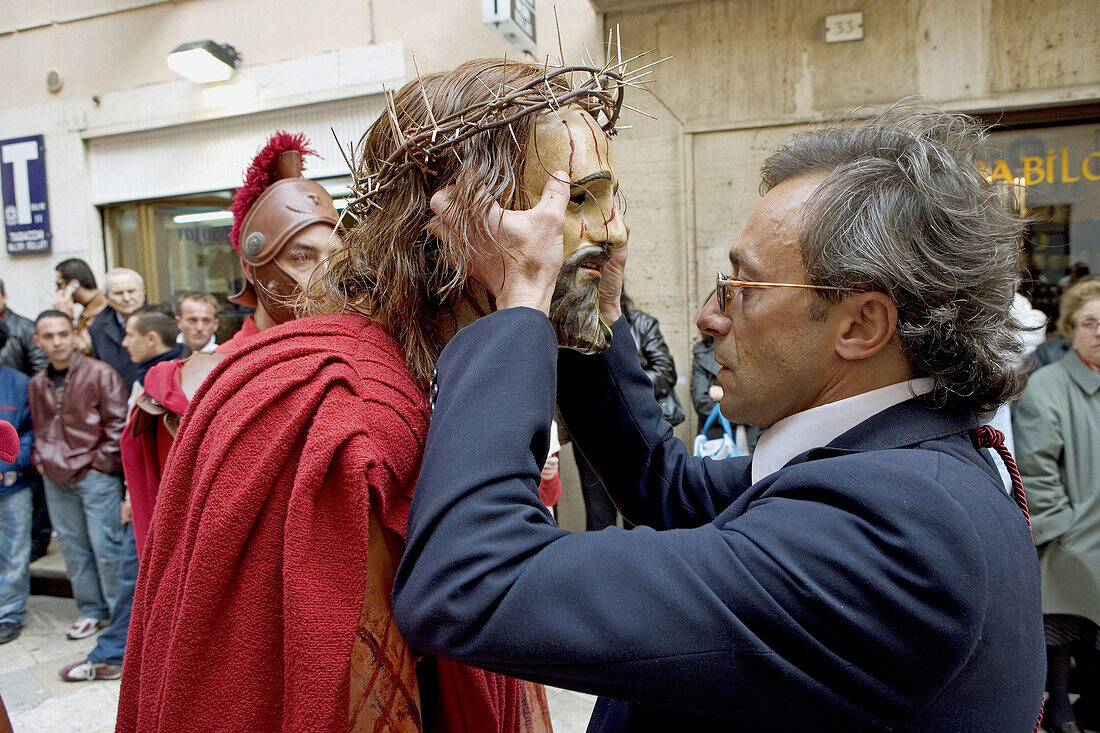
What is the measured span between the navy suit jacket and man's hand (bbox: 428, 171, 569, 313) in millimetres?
154

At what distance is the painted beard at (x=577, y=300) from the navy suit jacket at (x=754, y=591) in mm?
266

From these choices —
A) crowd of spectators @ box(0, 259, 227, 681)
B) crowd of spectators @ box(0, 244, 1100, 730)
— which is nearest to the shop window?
crowd of spectators @ box(0, 244, 1100, 730)

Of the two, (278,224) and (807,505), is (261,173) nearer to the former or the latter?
(278,224)

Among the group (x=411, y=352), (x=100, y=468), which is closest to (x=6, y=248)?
(x=100, y=468)

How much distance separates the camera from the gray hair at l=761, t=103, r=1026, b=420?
1087 millimetres

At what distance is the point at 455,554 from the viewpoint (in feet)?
2.92

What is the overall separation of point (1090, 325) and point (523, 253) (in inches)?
131

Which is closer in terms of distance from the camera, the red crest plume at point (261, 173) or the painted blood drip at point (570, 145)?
the painted blood drip at point (570, 145)

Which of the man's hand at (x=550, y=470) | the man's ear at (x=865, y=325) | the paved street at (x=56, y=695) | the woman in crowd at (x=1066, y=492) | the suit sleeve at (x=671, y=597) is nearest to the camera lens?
the suit sleeve at (x=671, y=597)

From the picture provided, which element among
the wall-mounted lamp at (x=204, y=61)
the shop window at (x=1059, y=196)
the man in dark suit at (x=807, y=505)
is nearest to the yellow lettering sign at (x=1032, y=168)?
the shop window at (x=1059, y=196)

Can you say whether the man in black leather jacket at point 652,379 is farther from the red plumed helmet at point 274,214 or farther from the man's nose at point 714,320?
the man's nose at point 714,320

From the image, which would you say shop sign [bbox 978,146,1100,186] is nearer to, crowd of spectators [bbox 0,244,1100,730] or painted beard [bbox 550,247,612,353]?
crowd of spectators [bbox 0,244,1100,730]

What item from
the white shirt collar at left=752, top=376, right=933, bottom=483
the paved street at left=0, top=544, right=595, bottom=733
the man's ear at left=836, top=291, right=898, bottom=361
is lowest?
the paved street at left=0, top=544, right=595, bottom=733

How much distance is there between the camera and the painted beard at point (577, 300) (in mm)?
1233
